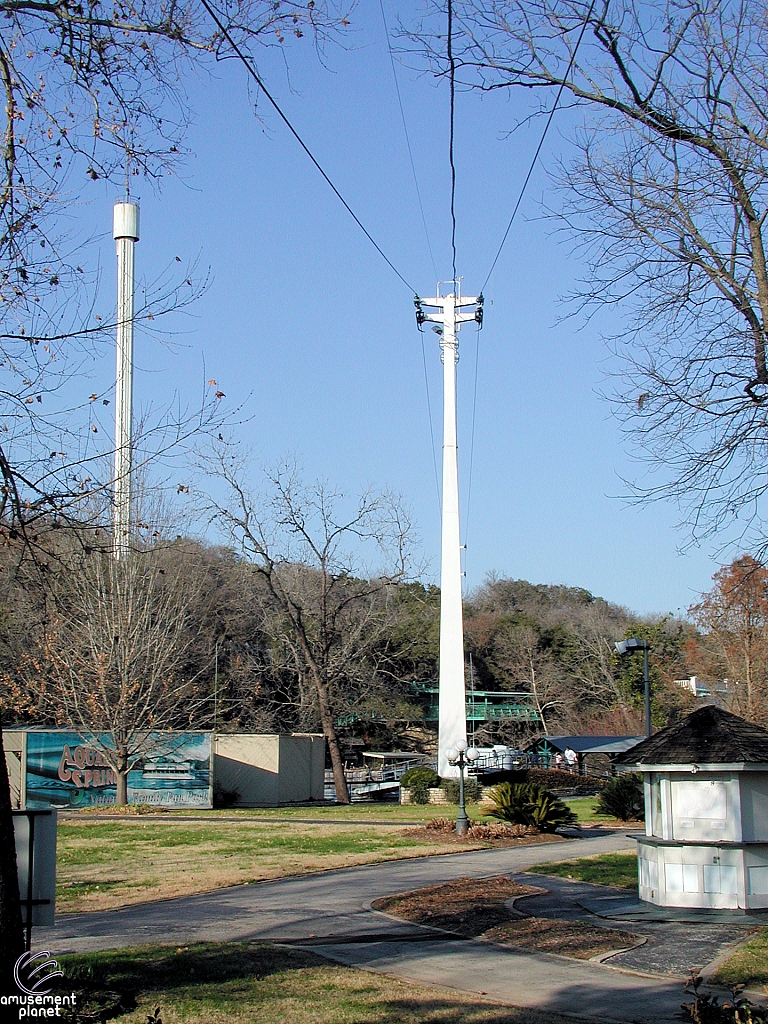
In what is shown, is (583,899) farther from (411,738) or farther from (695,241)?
(411,738)

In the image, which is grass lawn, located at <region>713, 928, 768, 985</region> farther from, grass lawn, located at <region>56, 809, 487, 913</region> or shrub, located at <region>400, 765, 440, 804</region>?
shrub, located at <region>400, 765, 440, 804</region>

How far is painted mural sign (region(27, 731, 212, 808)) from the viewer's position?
32156 mm

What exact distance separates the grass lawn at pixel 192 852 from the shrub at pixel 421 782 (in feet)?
27.4

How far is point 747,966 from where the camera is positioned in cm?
980

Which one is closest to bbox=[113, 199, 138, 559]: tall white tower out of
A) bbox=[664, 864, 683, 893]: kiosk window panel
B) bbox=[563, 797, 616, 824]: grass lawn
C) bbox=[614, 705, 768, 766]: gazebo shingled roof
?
bbox=[614, 705, 768, 766]: gazebo shingled roof

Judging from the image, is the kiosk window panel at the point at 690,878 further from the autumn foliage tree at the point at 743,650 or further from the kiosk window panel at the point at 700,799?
the autumn foliage tree at the point at 743,650

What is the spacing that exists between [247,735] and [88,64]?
30.0 m

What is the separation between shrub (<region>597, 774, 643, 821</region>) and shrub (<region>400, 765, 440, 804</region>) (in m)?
8.68

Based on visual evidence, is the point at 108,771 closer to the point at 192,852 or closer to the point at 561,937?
the point at 192,852

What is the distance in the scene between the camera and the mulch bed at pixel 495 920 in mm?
11414
